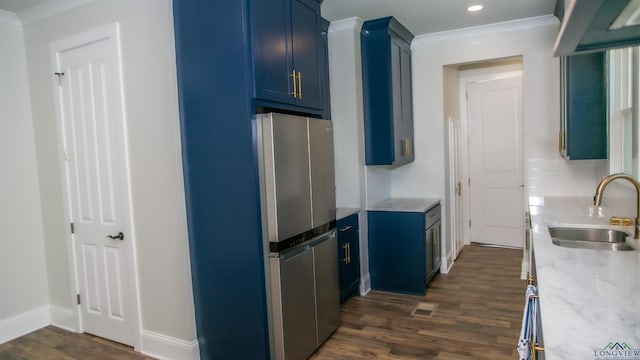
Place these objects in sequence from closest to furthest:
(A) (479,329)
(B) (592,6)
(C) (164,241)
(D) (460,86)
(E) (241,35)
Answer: (B) (592,6) → (E) (241,35) → (C) (164,241) → (A) (479,329) → (D) (460,86)

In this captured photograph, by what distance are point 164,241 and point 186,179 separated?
510 millimetres

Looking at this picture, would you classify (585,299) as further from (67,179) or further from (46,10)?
(46,10)

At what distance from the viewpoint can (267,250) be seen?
2.41 m

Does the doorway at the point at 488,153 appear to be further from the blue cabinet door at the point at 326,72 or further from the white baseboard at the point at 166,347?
the white baseboard at the point at 166,347

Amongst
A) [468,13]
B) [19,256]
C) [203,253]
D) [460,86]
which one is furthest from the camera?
[460,86]

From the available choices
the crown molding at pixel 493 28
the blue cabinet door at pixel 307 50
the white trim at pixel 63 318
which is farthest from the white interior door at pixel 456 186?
the white trim at pixel 63 318

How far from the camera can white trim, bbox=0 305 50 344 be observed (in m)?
3.31

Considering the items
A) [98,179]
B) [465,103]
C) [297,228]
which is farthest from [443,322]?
[465,103]

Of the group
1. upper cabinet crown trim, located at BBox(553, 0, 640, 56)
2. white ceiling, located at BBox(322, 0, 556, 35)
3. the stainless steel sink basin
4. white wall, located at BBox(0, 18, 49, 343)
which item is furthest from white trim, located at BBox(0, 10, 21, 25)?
the stainless steel sink basin

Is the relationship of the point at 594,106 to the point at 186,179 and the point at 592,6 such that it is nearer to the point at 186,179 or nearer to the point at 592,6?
the point at 592,6

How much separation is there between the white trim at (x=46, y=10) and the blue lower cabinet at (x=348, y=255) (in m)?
2.76

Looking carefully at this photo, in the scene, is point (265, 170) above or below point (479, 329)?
above

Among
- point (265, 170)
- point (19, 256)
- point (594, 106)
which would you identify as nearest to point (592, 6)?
point (265, 170)

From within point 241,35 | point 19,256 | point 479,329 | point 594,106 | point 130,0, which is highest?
point 130,0
